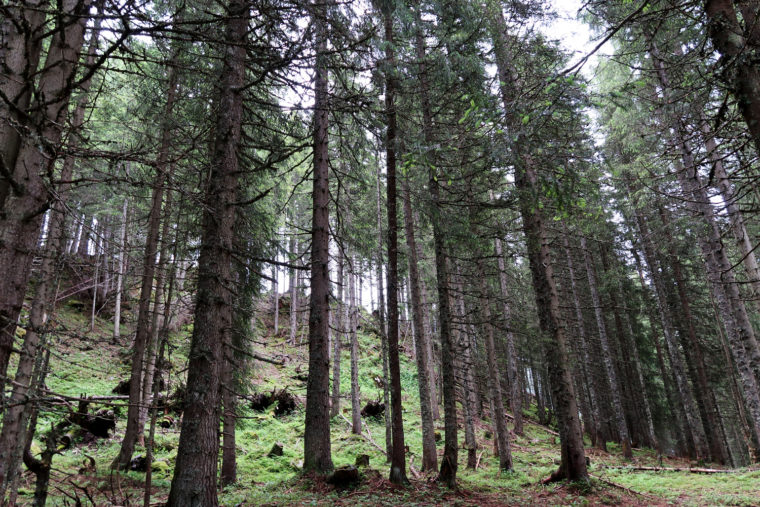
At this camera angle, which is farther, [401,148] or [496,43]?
[496,43]

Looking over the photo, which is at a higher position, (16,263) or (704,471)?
(16,263)

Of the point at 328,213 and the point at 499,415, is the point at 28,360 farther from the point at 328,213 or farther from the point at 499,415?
the point at 499,415

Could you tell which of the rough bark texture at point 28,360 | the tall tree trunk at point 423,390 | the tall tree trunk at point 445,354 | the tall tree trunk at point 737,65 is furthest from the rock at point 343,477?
the tall tree trunk at point 737,65

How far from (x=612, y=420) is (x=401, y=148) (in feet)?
82.6

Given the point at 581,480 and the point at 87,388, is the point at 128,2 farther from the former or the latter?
the point at 87,388

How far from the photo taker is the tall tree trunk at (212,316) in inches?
181

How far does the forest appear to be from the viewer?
342 cm

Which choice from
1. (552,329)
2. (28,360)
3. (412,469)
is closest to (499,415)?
(412,469)

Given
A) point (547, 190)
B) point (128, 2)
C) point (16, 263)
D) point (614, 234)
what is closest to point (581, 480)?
point (547, 190)

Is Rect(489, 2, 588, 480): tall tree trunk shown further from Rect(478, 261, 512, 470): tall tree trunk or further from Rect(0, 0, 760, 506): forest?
Rect(478, 261, 512, 470): tall tree trunk

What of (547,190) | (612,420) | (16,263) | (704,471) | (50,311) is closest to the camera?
(16,263)

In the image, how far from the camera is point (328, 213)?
30.2 ft

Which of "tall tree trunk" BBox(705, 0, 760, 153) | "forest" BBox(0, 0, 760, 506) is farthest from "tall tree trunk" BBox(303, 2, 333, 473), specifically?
"tall tree trunk" BBox(705, 0, 760, 153)

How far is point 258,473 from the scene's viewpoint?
35.1ft
